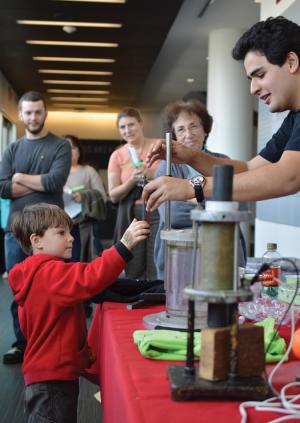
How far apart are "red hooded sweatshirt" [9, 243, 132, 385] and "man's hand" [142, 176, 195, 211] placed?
26 cm

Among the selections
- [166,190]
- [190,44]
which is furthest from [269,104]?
[190,44]

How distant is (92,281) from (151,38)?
5.97 meters

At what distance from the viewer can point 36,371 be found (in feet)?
5.36

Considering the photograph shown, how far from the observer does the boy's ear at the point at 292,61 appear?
1.65 metres

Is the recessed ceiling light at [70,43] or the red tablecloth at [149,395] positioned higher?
the recessed ceiling light at [70,43]

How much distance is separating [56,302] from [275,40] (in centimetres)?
91

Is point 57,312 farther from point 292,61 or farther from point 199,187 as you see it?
point 292,61

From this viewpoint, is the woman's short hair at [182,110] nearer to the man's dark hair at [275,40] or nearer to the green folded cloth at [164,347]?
the man's dark hair at [275,40]

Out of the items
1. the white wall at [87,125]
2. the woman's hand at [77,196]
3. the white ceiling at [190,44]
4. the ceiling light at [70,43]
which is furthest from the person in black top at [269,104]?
the white wall at [87,125]

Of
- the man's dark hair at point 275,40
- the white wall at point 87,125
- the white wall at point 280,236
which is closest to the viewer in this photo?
the man's dark hair at point 275,40

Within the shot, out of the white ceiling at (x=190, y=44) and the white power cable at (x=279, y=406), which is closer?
the white power cable at (x=279, y=406)

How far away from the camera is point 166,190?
4.32 feet

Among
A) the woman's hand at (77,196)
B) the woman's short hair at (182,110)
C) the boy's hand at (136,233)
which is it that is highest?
the woman's short hair at (182,110)

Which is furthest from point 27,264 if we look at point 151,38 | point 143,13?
point 151,38
